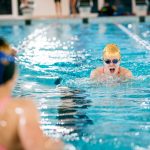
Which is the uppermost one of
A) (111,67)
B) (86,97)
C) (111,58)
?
(111,58)

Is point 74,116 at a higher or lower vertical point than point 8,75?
lower

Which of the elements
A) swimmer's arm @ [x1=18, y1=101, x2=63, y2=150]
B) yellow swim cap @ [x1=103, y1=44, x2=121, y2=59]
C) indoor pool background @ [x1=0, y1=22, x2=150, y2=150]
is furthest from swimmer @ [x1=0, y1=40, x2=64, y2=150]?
yellow swim cap @ [x1=103, y1=44, x2=121, y2=59]

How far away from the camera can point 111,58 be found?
5.32 metres

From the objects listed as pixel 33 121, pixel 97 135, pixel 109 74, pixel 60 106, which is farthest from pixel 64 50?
pixel 33 121

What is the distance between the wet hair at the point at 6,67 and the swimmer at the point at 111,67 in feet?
11.6

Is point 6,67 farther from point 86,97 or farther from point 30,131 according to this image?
point 86,97

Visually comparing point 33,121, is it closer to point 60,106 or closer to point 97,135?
point 97,135

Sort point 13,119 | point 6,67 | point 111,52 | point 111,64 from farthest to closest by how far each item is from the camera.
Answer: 1. point 111,64
2. point 111,52
3. point 13,119
4. point 6,67

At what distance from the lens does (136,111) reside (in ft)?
13.3

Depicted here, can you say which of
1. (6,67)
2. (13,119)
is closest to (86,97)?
(13,119)

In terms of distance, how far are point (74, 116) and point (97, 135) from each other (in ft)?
1.78

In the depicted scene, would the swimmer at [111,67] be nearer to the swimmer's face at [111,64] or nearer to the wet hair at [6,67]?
the swimmer's face at [111,64]

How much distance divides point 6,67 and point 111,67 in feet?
12.2

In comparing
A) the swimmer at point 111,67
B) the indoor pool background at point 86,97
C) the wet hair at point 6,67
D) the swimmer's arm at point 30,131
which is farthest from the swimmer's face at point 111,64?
the wet hair at point 6,67
